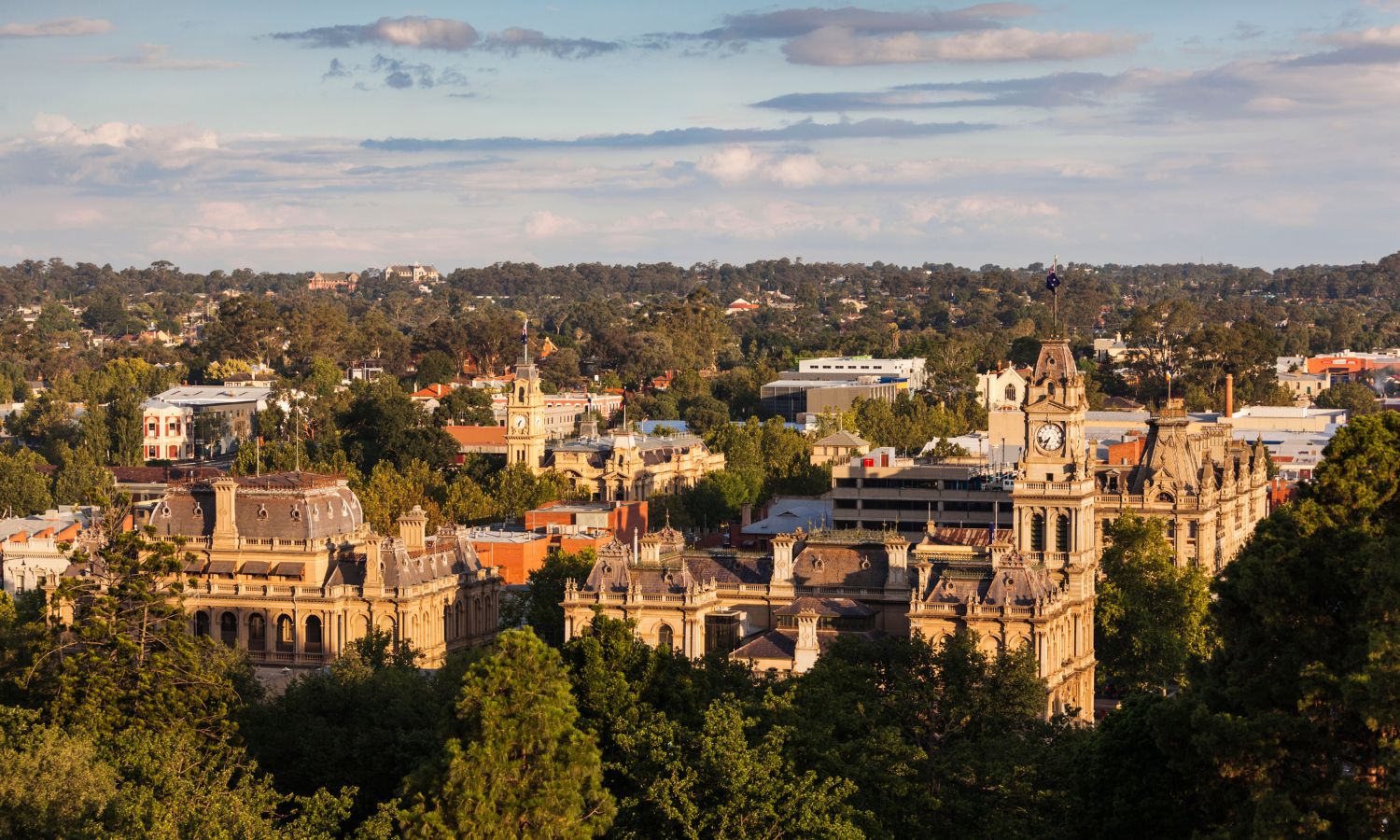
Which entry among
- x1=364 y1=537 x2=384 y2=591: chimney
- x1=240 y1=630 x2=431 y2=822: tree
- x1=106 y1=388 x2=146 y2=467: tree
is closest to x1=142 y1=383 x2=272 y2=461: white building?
x1=106 y1=388 x2=146 y2=467: tree

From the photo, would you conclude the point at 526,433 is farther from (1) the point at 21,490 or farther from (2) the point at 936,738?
(2) the point at 936,738

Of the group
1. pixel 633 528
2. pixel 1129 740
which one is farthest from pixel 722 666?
pixel 633 528

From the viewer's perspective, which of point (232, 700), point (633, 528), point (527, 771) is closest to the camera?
point (527, 771)

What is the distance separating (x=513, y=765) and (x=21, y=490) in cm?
9858

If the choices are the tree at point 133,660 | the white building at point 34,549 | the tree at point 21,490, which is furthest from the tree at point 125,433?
the tree at point 133,660

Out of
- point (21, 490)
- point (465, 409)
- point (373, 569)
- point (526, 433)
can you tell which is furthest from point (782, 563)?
point (465, 409)

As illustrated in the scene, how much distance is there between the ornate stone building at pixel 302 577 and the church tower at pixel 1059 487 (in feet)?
73.8

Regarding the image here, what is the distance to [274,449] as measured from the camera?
155 m

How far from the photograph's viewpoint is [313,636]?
285 ft

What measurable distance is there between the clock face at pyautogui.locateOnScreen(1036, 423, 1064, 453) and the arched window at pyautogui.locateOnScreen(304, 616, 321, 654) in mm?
29294

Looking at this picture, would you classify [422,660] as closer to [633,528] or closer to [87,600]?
[87,600]

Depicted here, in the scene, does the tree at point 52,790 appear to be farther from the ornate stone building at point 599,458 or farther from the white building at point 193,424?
the white building at point 193,424

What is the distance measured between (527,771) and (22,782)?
1292 cm

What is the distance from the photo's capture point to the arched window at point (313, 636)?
86812 millimetres
